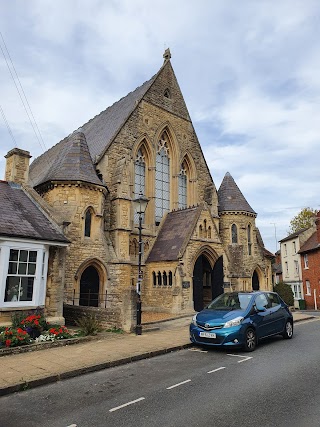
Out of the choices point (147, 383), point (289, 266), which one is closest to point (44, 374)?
point (147, 383)

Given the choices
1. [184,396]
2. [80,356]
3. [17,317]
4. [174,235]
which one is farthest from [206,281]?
[184,396]

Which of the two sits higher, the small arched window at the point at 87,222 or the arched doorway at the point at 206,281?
the small arched window at the point at 87,222

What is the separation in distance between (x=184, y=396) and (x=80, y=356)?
388 cm

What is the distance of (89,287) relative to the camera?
18.6 meters

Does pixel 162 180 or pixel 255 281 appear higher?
pixel 162 180

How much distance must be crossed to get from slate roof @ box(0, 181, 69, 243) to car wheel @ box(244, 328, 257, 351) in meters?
7.53

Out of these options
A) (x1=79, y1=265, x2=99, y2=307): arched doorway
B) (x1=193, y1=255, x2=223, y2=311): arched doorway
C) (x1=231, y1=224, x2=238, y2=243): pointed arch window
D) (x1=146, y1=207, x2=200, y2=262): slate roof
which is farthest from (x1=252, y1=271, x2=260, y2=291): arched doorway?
(x1=79, y1=265, x2=99, y2=307): arched doorway

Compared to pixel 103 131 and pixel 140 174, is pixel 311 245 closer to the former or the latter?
pixel 140 174

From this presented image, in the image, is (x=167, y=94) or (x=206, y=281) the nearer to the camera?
(x=206, y=281)

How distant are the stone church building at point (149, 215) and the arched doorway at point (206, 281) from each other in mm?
63

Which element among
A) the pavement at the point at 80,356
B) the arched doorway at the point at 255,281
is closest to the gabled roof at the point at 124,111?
the pavement at the point at 80,356

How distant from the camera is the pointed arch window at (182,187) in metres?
25.7

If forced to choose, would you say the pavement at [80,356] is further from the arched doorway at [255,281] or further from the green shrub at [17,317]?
the arched doorway at [255,281]

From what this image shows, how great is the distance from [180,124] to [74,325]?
17.5 m
